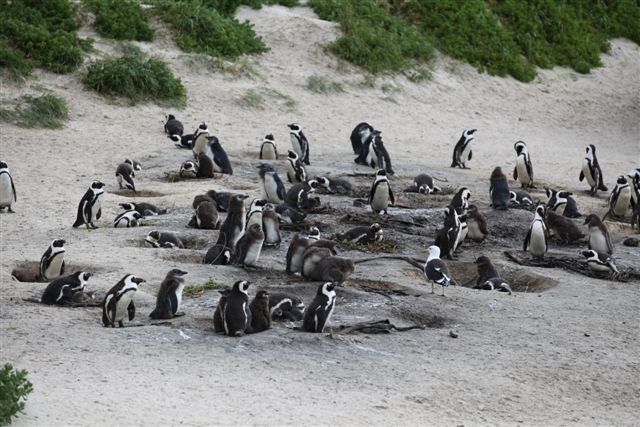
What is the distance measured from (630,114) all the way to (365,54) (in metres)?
6.13

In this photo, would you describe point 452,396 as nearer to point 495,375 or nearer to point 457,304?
point 495,375

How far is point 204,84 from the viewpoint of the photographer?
20781 millimetres

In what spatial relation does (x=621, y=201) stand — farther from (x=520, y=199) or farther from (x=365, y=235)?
(x=365, y=235)

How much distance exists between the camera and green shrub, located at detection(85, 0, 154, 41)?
20906 mm

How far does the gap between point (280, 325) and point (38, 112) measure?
993cm

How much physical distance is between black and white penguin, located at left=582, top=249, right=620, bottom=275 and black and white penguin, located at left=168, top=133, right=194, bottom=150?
7559mm

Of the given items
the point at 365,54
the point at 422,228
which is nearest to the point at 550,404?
the point at 422,228

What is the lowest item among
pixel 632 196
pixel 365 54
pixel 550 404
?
pixel 550 404

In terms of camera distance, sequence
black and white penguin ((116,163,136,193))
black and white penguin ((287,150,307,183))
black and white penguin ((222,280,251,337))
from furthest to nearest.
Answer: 1. black and white penguin ((287,150,307,183))
2. black and white penguin ((116,163,136,193))
3. black and white penguin ((222,280,251,337))

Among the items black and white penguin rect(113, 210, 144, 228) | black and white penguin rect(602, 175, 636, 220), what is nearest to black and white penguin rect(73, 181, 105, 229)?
black and white penguin rect(113, 210, 144, 228)

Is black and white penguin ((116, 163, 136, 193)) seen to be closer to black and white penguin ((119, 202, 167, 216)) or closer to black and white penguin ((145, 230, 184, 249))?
black and white penguin ((119, 202, 167, 216))

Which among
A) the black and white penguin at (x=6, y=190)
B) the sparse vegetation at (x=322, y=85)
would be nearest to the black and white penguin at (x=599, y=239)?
the black and white penguin at (x=6, y=190)

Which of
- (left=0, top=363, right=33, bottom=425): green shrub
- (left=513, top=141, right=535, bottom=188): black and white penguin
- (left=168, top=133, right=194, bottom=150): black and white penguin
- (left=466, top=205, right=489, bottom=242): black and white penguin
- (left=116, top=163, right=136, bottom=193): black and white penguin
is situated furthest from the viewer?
(left=168, top=133, right=194, bottom=150): black and white penguin

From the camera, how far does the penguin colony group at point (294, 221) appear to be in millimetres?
8953
